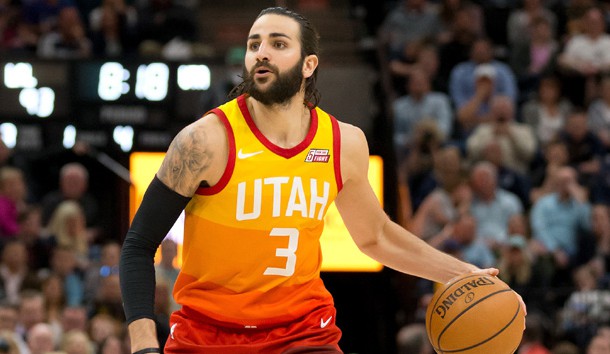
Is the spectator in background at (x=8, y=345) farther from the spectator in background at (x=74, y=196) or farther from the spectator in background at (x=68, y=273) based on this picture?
the spectator in background at (x=74, y=196)

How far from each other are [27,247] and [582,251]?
538 centimetres

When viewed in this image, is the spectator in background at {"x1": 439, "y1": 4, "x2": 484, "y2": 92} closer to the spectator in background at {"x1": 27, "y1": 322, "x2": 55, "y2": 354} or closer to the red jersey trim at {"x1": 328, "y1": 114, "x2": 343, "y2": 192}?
the spectator in background at {"x1": 27, "y1": 322, "x2": 55, "y2": 354}

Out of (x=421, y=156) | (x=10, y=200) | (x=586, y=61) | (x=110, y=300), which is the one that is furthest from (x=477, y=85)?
(x=10, y=200)

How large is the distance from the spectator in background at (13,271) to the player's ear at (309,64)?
6.99 metres

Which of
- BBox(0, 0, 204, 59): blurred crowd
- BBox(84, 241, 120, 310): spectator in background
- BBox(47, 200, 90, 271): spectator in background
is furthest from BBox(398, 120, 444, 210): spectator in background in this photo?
BBox(47, 200, 90, 271): spectator in background

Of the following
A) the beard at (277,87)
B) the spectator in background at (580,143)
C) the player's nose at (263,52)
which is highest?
the player's nose at (263,52)

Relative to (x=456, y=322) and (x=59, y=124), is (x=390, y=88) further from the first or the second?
(x=456, y=322)

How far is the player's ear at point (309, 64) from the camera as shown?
16.6 feet

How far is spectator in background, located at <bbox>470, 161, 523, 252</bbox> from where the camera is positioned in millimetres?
12398

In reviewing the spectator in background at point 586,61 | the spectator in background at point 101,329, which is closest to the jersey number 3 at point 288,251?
the spectator in background at point 101,329

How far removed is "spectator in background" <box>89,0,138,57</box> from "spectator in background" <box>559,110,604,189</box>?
5.14 meters

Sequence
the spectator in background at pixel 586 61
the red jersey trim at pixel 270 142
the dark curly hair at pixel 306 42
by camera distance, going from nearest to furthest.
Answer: the red jersey trim at pixel 270 142 < the dark curly hair at pixel 306 42 < the spectator in background at pixel 586 61

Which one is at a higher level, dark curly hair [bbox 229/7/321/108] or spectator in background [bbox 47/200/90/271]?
dark curly hair [bbox 229/7/321/108]

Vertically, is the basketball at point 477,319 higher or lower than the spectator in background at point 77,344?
higher
